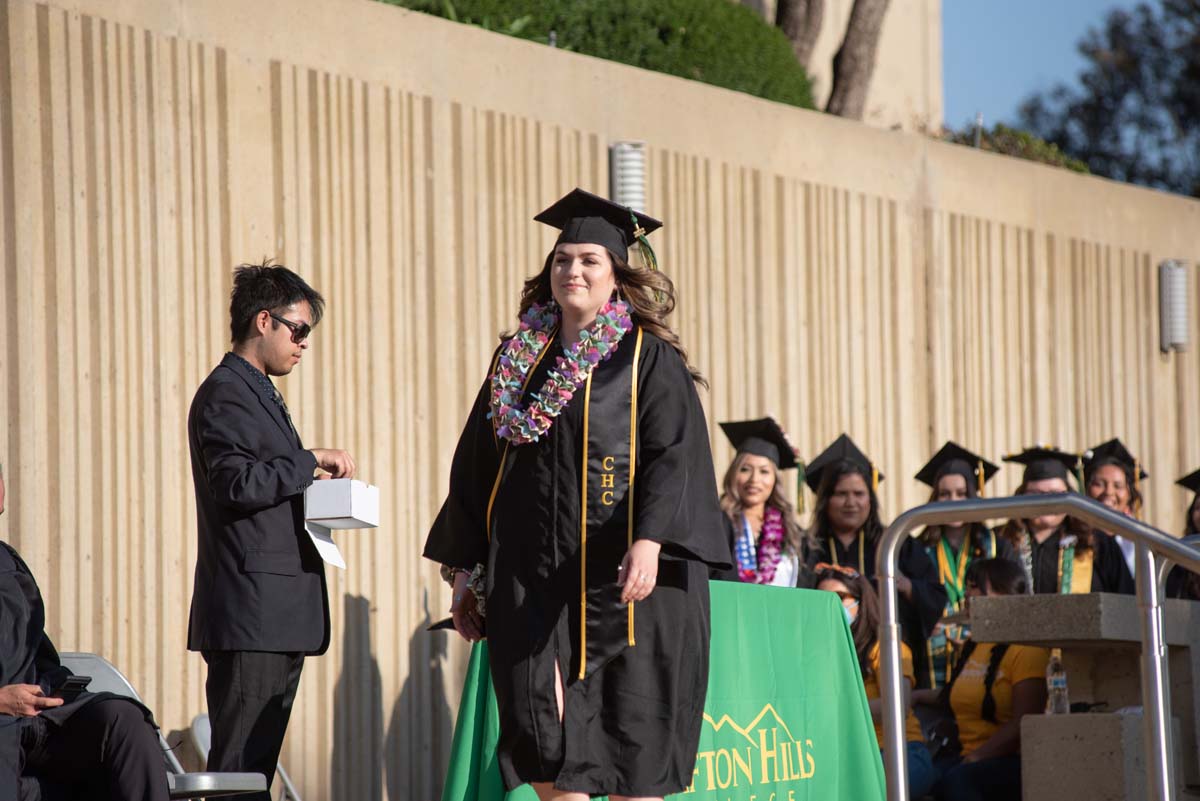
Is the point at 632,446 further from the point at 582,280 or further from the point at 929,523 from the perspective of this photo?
the point at 929,523

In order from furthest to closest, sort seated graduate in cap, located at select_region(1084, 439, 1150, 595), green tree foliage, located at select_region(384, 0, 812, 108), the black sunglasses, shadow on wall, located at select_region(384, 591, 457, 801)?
green tree foliage, located at select_region(384, 0, 812, 108)
seated graduate in cap, located at select_region(1084, 439, 1150, 595)
shadow on wall, located at select_region(384, 591, 457, 801)
the black sunglasses

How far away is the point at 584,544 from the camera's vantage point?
4.14 meters

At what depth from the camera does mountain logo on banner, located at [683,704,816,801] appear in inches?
213

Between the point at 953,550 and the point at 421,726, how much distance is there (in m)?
2.46

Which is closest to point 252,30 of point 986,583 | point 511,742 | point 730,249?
point 730,249

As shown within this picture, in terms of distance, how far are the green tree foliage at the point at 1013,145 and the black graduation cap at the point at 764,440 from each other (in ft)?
21.1

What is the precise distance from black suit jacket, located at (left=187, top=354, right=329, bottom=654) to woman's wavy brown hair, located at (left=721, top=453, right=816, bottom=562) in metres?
2.65

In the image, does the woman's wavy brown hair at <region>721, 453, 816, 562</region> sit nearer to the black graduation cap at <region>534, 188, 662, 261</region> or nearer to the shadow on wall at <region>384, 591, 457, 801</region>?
the shadow on wall at <region>384, 591, 457, 801</region>

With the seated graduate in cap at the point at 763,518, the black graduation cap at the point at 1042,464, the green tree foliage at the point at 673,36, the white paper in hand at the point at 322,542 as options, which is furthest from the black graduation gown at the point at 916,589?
the green tree foliage at the point at 673,36

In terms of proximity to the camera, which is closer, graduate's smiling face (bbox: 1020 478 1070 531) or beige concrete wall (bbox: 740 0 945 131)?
graduate's smiling face (bbox: 1020 478 1070 531)

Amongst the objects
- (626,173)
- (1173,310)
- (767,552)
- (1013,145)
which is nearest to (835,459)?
(767,552)

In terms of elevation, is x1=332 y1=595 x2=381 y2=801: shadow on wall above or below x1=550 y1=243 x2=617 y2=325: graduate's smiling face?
below

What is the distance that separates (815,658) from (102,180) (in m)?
3.04

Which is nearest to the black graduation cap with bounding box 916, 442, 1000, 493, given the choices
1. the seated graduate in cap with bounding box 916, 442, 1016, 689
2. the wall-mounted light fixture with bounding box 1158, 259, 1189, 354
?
the seated graduate in cap with bounding box 916, 442, 1016, 689
